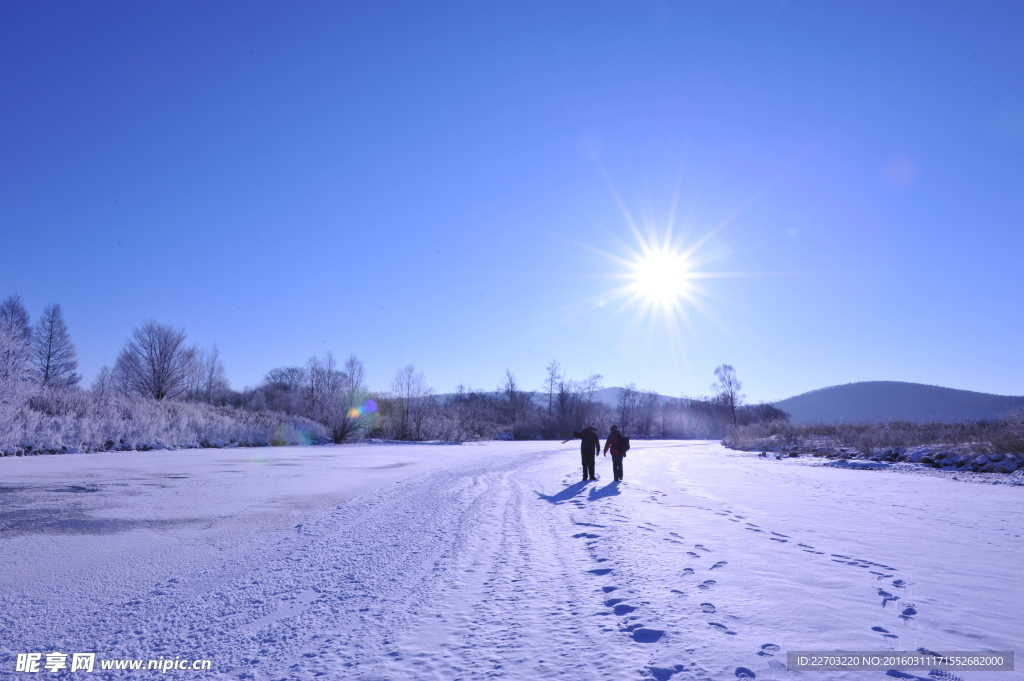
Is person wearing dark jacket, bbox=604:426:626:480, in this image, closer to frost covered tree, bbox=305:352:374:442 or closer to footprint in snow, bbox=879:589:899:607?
footprint in snow, bbox=879:589:899:607

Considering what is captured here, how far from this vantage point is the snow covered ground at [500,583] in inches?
137

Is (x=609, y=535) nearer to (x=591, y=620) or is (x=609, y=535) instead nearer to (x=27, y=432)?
(x=591, y=620)

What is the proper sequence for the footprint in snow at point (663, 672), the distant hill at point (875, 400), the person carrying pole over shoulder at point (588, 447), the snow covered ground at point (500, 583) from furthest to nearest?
the distant hill at point (875, 400), the person carrying pole over shoulder at point (588, 447), the snow covered ground at point (500, 583), the footprint in snow at point (663, 672)

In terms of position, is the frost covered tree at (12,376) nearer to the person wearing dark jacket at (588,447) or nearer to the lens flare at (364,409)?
the lens flare at (364,409)

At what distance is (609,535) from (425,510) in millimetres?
3855

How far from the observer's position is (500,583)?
505cm

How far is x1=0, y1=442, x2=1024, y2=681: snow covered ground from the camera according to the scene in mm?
3473

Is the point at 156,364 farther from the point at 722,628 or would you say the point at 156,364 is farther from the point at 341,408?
the point at 722,628

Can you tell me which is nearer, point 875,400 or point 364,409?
point 364,409

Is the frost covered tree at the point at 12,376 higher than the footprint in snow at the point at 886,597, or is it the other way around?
the frost covered tree at the point at 12,376

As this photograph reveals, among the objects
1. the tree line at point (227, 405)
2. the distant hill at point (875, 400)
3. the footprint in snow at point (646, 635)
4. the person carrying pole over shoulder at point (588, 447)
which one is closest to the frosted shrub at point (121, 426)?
the tree line at point (227, 405)

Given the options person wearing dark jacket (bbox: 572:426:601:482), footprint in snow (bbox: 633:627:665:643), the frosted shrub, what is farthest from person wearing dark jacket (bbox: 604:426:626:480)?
the frosted shrub

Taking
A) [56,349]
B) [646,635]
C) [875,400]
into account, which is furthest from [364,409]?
[875,400]

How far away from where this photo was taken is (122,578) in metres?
5.18
